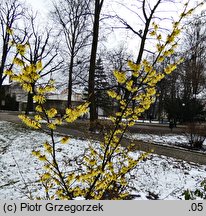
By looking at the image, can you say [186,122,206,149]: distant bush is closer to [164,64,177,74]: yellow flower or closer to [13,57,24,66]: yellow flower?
[164,64,177,74]: yellow flower

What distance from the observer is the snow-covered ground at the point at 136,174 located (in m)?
6.54

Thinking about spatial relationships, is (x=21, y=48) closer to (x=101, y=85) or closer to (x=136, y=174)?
(x=136, y=174)

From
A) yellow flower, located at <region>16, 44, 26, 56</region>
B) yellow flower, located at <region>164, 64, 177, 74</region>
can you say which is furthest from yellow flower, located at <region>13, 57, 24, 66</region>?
yellow flower, located at <region>164, 64, 177, 74</region>

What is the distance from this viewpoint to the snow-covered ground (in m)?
6.54

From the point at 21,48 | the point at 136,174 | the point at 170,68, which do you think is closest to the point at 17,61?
the point at 21,48

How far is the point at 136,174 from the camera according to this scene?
25.5 ft

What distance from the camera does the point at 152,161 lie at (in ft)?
29.3

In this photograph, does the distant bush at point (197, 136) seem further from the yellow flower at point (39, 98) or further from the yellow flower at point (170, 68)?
the yellow flower at point (39, 98)

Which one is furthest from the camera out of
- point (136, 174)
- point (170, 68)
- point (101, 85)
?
point (101, 85)

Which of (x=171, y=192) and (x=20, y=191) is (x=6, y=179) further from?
(x=171, y=192)

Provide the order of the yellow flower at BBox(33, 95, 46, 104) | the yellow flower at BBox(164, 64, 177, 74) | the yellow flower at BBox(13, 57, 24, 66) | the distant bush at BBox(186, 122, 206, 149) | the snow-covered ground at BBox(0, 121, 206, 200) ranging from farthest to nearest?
the distant bush at BBox(186, 122, 206, 149), the snow-covered ground at BBox(0, 121, 206, 200), the yellow flower at BBox(164, 64, 177, 74), the yellow flower at BBox(33, 95, 46, 104), the yellow flower at BBox(13, 57, 24, 66)

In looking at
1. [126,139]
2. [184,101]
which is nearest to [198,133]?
[126,139]

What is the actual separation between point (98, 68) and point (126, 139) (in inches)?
1232

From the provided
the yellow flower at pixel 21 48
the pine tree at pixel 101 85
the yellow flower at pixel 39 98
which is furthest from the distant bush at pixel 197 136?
the pine tree at pixel 101 85
